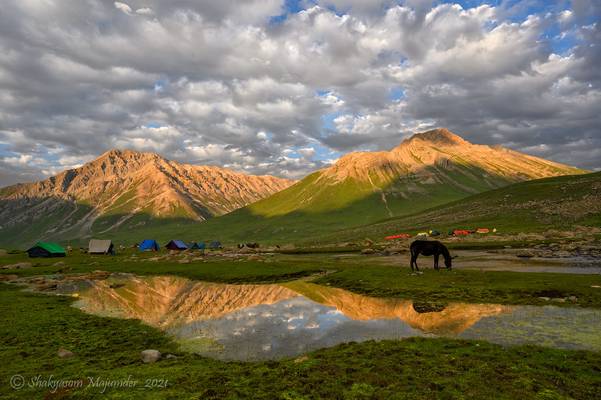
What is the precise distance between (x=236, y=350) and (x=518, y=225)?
14684 cm

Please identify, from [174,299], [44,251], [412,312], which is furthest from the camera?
[44,251]

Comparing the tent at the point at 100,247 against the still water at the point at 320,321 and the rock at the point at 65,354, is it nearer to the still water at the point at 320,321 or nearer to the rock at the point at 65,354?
the still water at the point at 320,321

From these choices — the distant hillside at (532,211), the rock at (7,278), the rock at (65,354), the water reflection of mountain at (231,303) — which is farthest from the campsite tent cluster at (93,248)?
the rock at (65,354)

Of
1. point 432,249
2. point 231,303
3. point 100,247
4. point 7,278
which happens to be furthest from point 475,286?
point 100,247

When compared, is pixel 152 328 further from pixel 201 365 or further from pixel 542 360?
pixel 542 360

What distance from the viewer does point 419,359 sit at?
1655 centimetres

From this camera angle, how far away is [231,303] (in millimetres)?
36031

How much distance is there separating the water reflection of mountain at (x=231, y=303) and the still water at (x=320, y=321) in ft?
0.25

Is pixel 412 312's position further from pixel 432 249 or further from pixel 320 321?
pixel 432 249

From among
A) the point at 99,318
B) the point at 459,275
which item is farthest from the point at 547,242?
the point at 99,318

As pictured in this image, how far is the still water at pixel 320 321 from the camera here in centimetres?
2038

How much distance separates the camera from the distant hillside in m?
126

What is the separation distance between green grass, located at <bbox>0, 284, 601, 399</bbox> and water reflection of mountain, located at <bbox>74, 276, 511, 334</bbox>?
577 cm

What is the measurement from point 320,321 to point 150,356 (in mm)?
12826
